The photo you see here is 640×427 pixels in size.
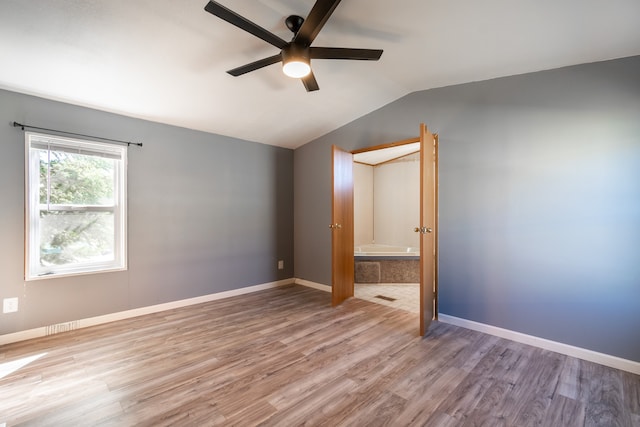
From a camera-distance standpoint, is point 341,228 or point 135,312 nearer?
point 135,312

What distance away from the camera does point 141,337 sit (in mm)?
2678

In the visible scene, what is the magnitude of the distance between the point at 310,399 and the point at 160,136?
3.22m

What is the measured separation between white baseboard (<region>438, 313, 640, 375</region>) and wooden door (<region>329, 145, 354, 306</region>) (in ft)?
4.10

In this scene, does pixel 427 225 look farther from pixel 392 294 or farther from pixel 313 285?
pixel 313 285

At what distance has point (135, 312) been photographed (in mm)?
3193

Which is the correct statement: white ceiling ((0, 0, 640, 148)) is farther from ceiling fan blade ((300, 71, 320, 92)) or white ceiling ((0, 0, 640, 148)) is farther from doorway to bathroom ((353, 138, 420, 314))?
doorway to bathroom ((353, 138, 420, 314))

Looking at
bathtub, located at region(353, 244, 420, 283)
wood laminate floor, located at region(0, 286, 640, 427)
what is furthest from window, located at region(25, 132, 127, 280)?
bathtub, located at region(353, 244, 420, 283)

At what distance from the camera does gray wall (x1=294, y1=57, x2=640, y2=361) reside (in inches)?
86.8

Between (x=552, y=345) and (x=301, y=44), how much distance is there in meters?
3.21

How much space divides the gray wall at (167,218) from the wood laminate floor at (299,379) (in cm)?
37

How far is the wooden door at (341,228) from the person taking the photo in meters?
3.60

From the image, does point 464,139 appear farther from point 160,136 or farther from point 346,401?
point 160,136

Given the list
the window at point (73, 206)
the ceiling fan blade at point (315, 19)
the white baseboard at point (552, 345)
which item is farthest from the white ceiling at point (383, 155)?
the window at point (73, 206)

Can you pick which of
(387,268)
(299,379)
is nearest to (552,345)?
(299,379)
